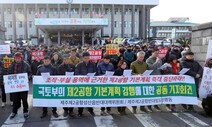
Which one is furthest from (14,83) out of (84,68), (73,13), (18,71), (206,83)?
(73,13)

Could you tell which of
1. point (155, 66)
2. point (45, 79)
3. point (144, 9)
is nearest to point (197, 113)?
point (155, 66)

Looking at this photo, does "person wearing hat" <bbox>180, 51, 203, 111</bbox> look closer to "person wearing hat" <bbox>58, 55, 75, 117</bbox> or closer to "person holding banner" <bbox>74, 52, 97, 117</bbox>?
"person holding banner" <bbox>74, 52, 97, 117</bbox>

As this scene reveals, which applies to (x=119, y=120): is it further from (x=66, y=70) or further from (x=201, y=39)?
(x=201, y=39)

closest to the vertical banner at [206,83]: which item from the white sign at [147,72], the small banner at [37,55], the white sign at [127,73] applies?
the white sign at [147,72]

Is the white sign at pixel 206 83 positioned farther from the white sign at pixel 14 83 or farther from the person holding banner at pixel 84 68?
the white sign at pixel 14 83

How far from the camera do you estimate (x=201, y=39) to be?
10.5 m

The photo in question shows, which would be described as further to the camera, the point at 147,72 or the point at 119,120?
the point at 147,72

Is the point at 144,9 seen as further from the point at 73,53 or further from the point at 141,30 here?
the point at 73,53

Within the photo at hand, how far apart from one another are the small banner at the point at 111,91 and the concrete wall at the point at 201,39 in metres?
3.46

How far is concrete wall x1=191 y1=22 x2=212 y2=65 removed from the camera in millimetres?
10005

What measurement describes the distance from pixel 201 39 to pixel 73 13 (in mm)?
64731

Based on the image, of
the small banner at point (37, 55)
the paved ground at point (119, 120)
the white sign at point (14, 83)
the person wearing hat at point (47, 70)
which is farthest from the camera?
the small banner at point (37, 55)

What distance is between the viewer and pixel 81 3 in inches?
2662

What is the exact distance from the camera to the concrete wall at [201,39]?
10.0 metres
